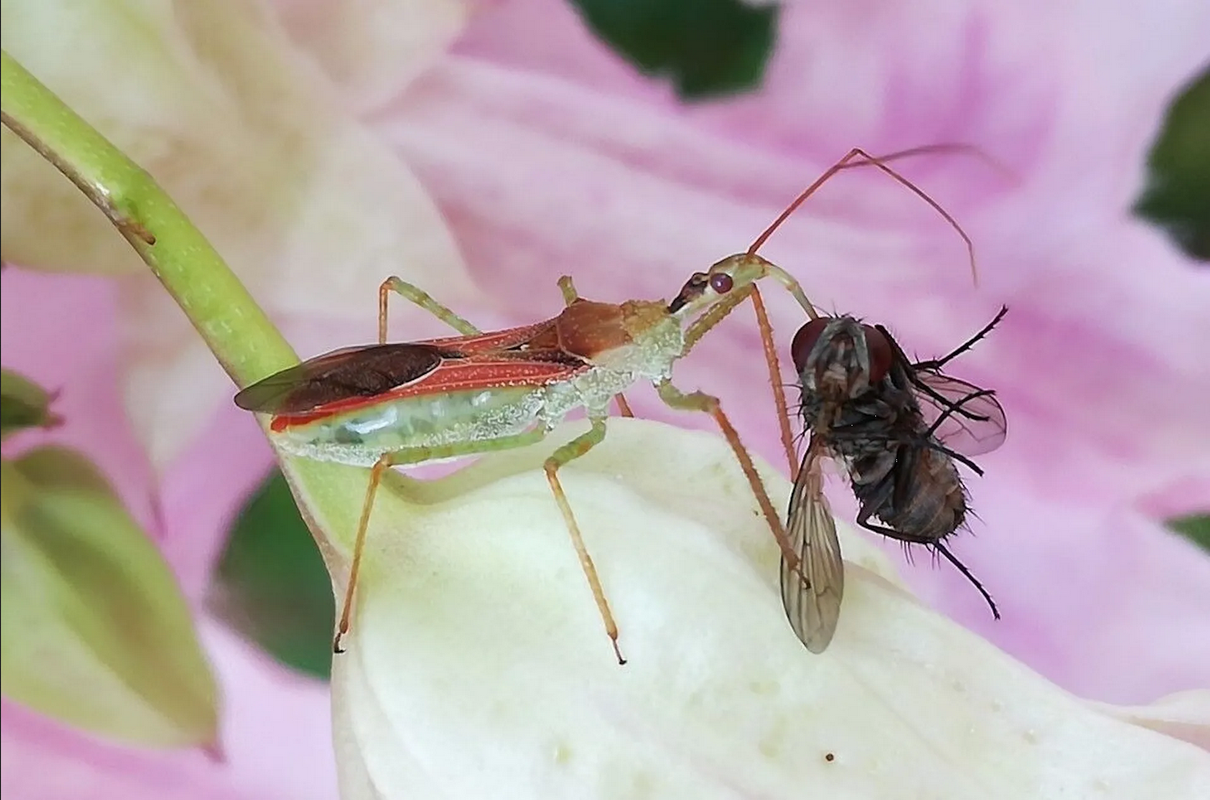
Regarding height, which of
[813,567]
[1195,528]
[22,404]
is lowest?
[1195,528]

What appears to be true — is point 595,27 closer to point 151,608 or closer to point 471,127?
point 471,127

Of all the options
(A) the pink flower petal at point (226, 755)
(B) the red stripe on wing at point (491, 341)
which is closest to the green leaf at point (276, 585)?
(A) the pink flower petal at point (226, 755)

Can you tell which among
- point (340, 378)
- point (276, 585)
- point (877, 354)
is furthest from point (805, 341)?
point (276, 585)

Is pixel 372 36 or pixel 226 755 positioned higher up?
pixel 372 36

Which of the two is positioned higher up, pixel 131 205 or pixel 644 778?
pixel 131 205

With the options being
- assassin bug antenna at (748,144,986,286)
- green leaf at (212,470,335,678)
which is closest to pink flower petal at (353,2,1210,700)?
assassin bug antenna at (748,144,986,286)

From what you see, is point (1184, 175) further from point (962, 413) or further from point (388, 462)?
point (388, 462)

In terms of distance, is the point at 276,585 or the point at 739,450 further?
the point at 276,585

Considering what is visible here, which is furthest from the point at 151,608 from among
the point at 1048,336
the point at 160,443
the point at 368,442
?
the point at 1048,336
